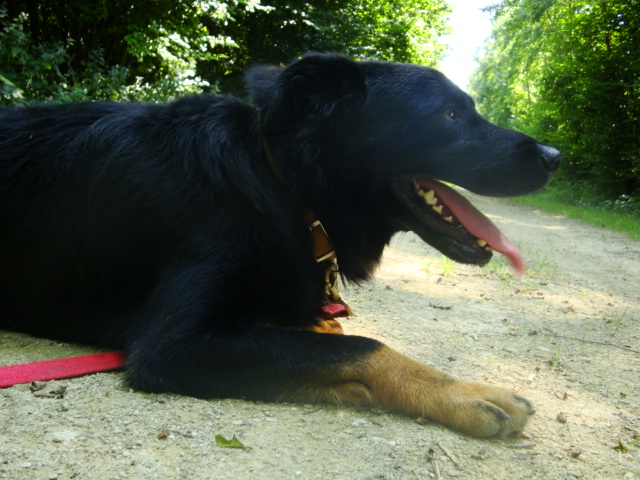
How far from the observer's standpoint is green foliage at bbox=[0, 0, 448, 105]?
6.91 m

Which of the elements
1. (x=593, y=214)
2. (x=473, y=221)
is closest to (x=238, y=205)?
(x=473, y=221)

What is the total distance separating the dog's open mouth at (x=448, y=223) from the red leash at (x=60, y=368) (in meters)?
1.62

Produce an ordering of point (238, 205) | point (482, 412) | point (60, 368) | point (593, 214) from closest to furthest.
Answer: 1. point (482, 412)
2. point (60, 368)
3. point (238, 205)
4. point (593, 214)

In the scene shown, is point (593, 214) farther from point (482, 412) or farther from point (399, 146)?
point (482, 412)

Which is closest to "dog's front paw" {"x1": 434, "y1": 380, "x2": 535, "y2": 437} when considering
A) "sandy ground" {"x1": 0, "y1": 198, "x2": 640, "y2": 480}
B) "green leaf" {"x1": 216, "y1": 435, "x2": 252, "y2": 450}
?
"sandy ground" {"x1": 0, "y1": 198, "x2": 640, "y2": 480}

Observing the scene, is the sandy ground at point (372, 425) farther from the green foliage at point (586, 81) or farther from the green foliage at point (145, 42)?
the green foliage at point (586, 81)

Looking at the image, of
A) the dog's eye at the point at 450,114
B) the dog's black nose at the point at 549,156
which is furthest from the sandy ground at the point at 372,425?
the dog's eye at the point at 450,114

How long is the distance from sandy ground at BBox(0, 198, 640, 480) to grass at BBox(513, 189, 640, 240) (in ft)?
23.8

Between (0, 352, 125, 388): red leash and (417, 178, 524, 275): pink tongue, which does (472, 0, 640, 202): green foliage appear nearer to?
(417, 178, 524, 275): pink tongue

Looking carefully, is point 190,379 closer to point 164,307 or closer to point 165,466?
point 164,307

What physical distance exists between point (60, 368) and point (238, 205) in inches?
40.9

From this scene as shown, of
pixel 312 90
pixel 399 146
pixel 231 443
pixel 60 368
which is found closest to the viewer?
pixel 231 443

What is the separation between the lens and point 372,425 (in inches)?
81.5

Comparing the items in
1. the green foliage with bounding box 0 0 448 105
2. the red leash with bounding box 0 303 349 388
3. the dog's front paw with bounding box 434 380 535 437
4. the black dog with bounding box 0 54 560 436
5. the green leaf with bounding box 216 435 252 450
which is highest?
the green foliage with bounding box 0 0 448 105
